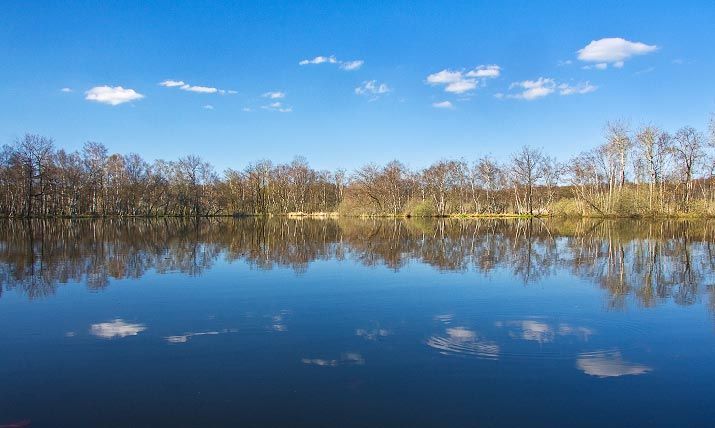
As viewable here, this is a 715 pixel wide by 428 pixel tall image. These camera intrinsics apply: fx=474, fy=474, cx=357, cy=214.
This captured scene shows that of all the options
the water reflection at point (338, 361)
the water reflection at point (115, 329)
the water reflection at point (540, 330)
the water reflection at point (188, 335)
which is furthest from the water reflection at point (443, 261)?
the water reflection at point (115, 329)

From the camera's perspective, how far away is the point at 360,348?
7.02 metres

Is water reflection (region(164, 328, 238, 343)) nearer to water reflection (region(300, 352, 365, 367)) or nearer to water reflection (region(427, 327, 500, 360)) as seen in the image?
water reflection (region(300, 352, 365, 367))

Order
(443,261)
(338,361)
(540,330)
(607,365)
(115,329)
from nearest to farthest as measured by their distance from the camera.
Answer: (607,365) < (338,361) < (540,330) < (115,329) < (443,261)

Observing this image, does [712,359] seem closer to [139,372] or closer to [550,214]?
[139,372]

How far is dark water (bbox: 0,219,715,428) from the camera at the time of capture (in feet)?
16.4

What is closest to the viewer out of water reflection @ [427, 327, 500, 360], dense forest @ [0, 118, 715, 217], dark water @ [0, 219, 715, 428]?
dark water @ [0, 219, 715, 428]

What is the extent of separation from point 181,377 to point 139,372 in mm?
635

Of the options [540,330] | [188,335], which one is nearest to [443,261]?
[540,330]

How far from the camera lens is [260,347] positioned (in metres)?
7.09

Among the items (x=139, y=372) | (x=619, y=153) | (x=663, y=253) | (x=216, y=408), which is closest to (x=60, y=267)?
(x=139, y=372)

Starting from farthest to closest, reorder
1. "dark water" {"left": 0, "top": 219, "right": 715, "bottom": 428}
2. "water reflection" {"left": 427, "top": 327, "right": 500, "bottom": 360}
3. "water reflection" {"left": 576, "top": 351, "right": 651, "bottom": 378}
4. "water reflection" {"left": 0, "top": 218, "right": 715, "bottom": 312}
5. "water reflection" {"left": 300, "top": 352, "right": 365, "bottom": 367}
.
Result: "water reflection" {"left": 0, "top": 218, "right": 715, "bottom": 312} → "water reflection" {"left": 427, "top": 327, "right": 500, "bottom": 360} → "water reflection" {"left": 300, "top": 352, "right": 365, "bottom": 367} → "water reflection" {"left": 576, "top": 351, "right": 651, "bottom": 378} → "dark water" {"left": 0, "top": 219, "right": 715, "bottom": 428}

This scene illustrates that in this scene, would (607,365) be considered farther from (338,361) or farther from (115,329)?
(115,329)

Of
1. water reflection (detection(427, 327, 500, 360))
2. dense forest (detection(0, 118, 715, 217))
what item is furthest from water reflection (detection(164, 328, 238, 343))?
dense forest (detection(0, 118, 715, 217))

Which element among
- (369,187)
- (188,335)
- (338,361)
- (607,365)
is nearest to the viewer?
(607,365)
